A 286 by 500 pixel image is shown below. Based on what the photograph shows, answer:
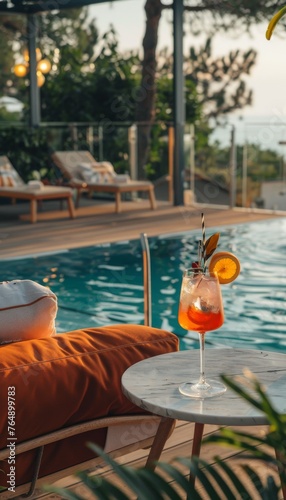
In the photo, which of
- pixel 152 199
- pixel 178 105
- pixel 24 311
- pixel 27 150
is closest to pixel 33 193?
pixel 152 199

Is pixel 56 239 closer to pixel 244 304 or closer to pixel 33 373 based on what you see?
pixel 244 304

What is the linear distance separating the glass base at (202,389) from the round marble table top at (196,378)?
0.6 inches

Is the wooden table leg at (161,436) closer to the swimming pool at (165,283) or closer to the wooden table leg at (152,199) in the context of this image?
the swimming pool at (165,283)

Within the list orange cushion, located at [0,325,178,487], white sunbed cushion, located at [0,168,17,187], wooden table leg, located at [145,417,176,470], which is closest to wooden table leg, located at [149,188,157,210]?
white sunbed cushion, located at [0,168,17,187]

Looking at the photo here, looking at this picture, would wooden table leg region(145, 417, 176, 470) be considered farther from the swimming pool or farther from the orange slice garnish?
the swimming pool

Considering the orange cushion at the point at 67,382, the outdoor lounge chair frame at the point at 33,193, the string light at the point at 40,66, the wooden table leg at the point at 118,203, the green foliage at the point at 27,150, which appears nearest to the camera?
the orange cushion at the point at 67,382

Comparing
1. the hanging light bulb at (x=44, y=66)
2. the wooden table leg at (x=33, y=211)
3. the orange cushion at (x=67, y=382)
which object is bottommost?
the wooden table leg at (x=33, y=211)

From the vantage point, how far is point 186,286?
2.00 metres

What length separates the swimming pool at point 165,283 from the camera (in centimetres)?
550

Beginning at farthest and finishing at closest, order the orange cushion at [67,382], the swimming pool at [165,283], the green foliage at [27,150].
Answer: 1. the green foliage at [27,150]
2. the swimming pool at [165,283]
3. the orange cushion at [67,382]

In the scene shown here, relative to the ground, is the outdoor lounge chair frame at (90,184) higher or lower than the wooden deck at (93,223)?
higher

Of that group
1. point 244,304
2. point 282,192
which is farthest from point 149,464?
point 282,192

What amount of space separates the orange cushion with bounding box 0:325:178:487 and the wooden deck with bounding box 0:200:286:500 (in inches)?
211

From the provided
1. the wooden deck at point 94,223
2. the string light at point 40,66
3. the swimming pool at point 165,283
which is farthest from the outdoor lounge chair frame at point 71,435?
the string light at point 40,66
